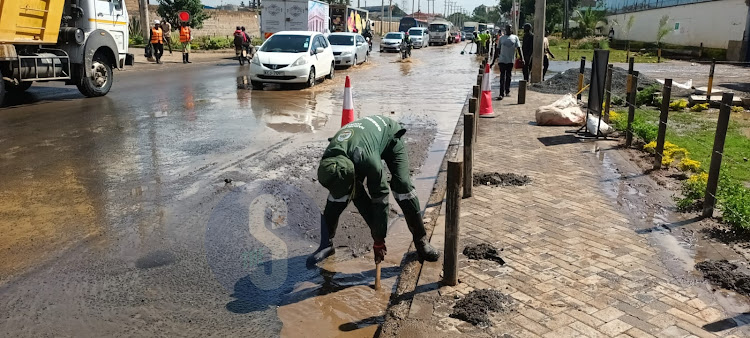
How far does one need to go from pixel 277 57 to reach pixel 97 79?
4453mm

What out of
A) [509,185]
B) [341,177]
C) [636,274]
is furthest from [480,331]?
[509,185]

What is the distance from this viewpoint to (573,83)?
16547mm

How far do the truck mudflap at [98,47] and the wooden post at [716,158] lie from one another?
12.1 meters

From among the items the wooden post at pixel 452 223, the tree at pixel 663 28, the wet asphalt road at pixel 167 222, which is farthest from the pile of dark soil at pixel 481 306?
the tree at pixel 663 28

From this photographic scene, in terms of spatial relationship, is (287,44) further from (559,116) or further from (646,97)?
(646,97)

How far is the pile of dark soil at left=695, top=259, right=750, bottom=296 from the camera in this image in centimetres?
409

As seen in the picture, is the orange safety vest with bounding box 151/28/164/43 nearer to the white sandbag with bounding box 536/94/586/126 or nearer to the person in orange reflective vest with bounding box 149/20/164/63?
the person in orange reflective vest with bounding box 149/20/164/63

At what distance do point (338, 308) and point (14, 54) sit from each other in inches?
408

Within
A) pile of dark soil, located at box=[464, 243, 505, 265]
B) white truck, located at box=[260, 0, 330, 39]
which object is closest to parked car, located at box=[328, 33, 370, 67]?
white truck, located at box=[260, 0, 330, 39]

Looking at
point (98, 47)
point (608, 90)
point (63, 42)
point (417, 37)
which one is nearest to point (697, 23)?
point (417, 37)

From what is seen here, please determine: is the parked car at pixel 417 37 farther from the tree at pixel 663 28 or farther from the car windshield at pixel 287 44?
the car windshield at pixel 287 44

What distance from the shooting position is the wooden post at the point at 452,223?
4.01m

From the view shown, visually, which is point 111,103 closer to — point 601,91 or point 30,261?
point 30,261

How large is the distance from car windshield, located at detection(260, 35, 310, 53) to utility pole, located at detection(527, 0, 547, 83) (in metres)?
6.61
